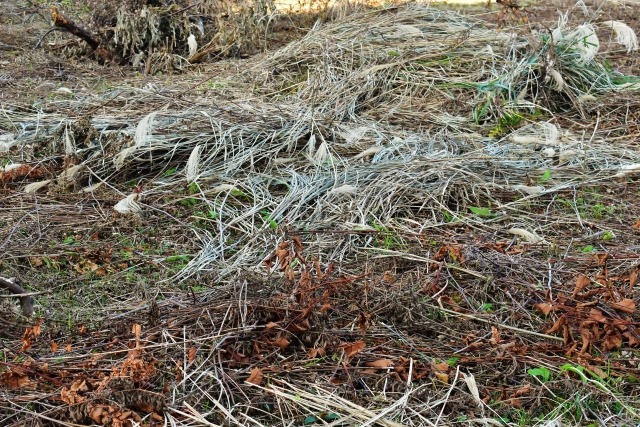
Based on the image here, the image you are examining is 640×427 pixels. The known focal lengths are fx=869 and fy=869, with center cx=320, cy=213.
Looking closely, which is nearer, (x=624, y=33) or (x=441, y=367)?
(x=441, y=367)

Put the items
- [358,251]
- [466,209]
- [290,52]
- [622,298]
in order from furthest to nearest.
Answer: [290,52] < [466,209] < [358,251] < [622,298]

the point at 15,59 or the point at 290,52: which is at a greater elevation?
the point at 290,52

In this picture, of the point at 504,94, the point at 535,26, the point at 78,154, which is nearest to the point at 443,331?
the point at 78,154

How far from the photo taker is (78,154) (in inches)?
183

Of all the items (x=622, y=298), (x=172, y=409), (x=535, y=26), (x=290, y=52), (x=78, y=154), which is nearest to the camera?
(x=172, y=409)

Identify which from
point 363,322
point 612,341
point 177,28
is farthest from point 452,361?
point 177,28

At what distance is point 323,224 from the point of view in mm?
3939

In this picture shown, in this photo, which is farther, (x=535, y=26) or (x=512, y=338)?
(x=535, y=26)

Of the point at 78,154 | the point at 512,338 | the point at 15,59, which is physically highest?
the point at 512,338

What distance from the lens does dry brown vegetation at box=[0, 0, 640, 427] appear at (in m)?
2.65

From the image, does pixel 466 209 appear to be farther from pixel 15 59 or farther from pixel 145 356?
pixel 15 59

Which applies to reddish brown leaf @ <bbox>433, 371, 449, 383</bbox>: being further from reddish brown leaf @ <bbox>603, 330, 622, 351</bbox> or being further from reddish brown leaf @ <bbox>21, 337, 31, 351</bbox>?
reddish brown leaf @ <bbox>21, 337, 31, 351</bbox>

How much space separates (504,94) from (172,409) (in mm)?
3786

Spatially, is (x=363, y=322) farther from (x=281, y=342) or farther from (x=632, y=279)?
(x=632, y=279)
